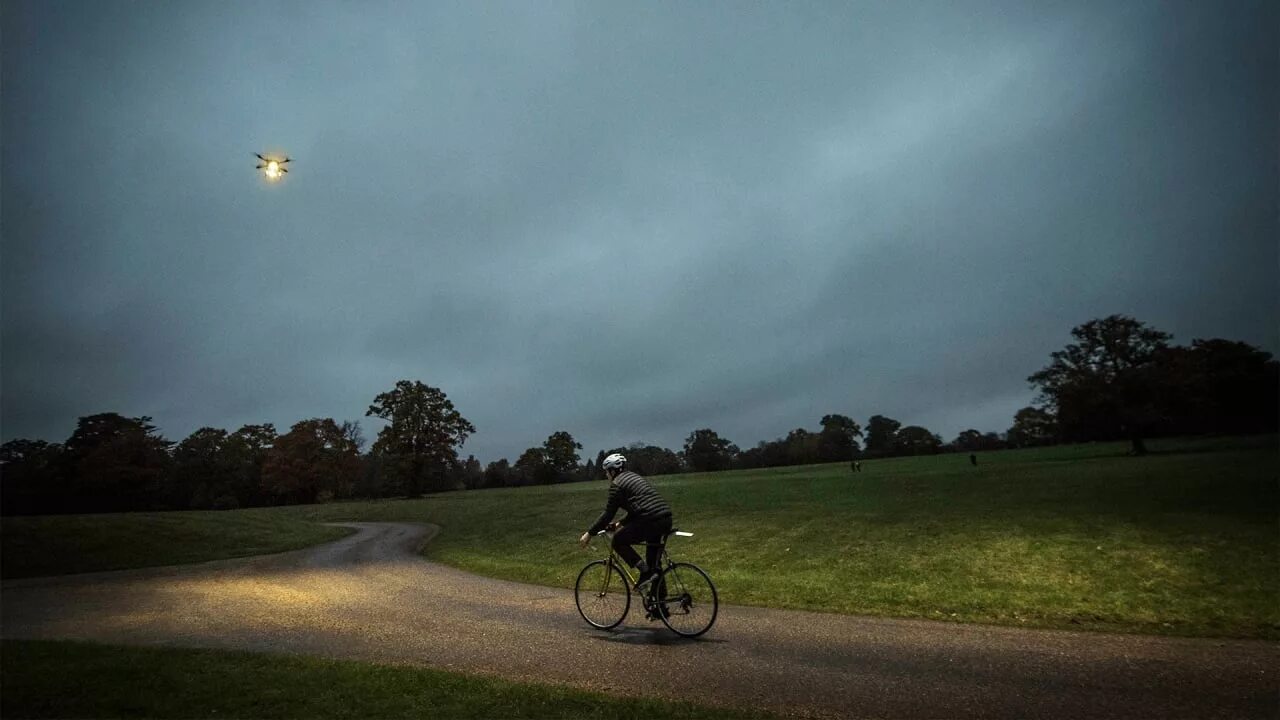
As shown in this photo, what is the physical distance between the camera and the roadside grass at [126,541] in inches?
795

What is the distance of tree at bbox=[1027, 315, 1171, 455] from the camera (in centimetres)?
5112

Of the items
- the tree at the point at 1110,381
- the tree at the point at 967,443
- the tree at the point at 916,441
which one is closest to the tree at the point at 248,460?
the tree at the point at 1110,381

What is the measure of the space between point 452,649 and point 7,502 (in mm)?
77497

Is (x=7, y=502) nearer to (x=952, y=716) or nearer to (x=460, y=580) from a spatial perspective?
(x=460, y=580)

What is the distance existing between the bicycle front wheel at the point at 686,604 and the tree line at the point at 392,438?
60132mm

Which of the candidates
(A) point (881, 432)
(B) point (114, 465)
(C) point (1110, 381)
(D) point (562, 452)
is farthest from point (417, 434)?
(A) point (881, 432)

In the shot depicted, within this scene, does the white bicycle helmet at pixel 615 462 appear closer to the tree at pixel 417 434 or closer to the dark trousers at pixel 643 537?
the dark trousers at pixel 643 537

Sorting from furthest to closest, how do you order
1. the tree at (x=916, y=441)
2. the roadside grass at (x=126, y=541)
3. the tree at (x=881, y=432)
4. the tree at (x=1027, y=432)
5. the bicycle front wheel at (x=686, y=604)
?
1. the tree at (x=881, y=432)
2. the tree at (x=916, y=441)
3. the tree at (x=1027, y=432)
4. the roadside grass at (x=126, y=541)
5. the bicycle front wheel at (x=686, y=604)

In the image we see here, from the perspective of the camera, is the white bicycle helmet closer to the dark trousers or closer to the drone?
the dark trousers

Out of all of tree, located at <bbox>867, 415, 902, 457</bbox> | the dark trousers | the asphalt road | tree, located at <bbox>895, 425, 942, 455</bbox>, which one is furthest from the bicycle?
tree, located at <bbox>867, 415, 902, 457</bbox>

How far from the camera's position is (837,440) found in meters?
146

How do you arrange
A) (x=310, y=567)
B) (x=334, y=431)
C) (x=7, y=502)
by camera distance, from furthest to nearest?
(x=334, y=431), (x=7, y=502), (x=310, y=567)

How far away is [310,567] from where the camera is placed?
1900 centimetres

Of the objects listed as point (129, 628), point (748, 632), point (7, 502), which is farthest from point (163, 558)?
point (7, 502)
